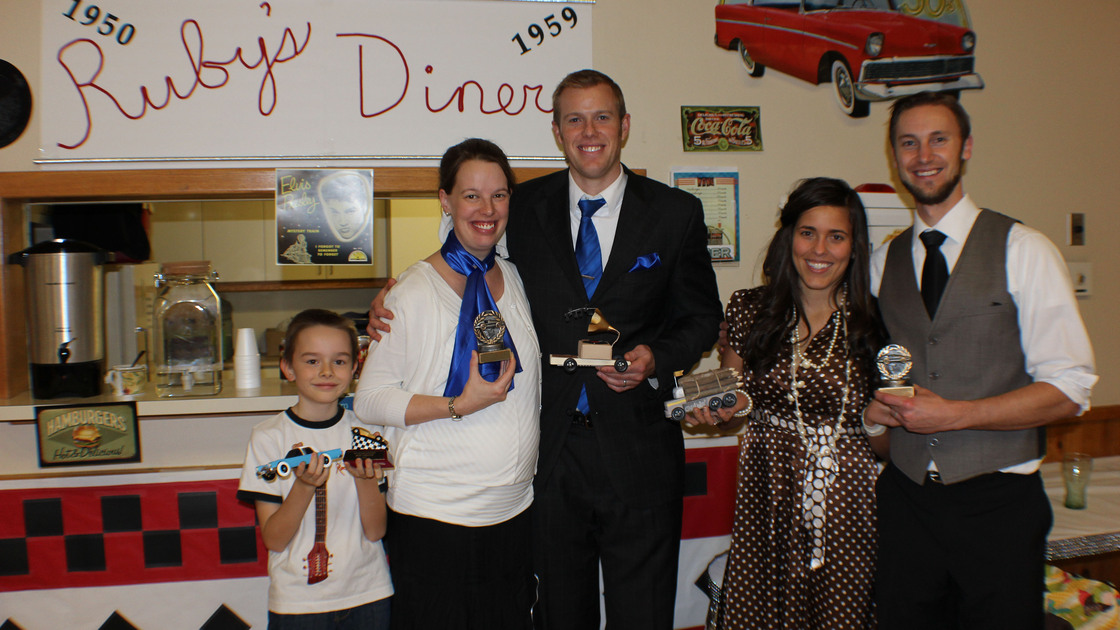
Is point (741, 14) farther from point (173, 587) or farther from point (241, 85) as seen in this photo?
point (173, 587)

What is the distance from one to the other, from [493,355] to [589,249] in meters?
0.53

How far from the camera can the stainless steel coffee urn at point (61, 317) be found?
237 centimetres

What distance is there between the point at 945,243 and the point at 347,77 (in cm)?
212

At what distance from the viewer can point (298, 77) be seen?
8.20 ft

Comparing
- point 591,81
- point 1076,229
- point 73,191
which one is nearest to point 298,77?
point 73,191

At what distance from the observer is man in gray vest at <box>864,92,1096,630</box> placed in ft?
5.68

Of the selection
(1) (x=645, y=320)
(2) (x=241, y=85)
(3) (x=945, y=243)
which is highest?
(2) (x=241, y=85)

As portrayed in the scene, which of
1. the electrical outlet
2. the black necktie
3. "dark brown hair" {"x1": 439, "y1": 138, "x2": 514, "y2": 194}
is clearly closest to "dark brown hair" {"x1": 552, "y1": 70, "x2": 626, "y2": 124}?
"dark brown hair" {"x1": 439, "y1": 138, "x2": 514, "y2": 194}

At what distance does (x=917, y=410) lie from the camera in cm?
171

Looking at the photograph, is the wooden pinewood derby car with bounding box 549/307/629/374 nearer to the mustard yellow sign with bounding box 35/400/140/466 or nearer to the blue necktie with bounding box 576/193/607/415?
the blue necktie with bounding box 576/193/607/415

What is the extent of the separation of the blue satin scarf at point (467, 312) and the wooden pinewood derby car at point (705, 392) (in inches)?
19.1

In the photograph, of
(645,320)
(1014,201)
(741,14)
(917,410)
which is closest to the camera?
(917,410)

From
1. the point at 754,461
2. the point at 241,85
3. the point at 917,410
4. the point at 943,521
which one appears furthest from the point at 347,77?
the point at 943,521

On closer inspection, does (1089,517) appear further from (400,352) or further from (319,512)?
(319,512)
